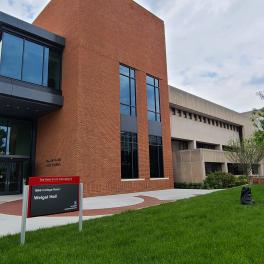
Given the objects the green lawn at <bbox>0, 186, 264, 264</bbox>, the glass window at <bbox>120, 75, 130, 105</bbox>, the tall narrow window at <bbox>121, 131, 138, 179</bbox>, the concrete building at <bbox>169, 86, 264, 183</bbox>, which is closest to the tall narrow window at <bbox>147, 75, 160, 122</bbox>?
the glass window at <bbox>120, 75, 130, 105</bbox>

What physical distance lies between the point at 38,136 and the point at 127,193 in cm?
888

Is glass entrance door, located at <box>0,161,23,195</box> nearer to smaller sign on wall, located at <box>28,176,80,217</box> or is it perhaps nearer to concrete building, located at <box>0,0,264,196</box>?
concrete building, located at <box>0,0,264,196</box>

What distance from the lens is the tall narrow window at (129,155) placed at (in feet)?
70.2

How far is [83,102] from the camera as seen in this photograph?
19344 millimetres

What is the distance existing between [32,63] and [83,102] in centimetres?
498

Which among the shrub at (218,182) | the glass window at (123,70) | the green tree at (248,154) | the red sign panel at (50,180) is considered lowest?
the shrub at (218,182)

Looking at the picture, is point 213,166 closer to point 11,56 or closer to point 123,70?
point 123,70

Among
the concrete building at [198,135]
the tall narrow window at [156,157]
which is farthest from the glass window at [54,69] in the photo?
the concrete building at [198,135]

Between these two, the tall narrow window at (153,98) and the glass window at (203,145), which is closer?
the tall narrow window at (153,98)

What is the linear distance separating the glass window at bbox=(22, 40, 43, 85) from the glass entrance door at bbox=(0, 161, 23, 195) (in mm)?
7269

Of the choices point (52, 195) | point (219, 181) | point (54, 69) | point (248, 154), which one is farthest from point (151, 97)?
point (52, 195)

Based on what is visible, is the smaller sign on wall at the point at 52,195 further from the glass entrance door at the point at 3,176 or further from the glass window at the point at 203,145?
the glass window at the point at 203,145

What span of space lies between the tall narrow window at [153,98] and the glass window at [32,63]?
1002cm

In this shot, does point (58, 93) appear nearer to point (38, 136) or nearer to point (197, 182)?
point (38, 136)
